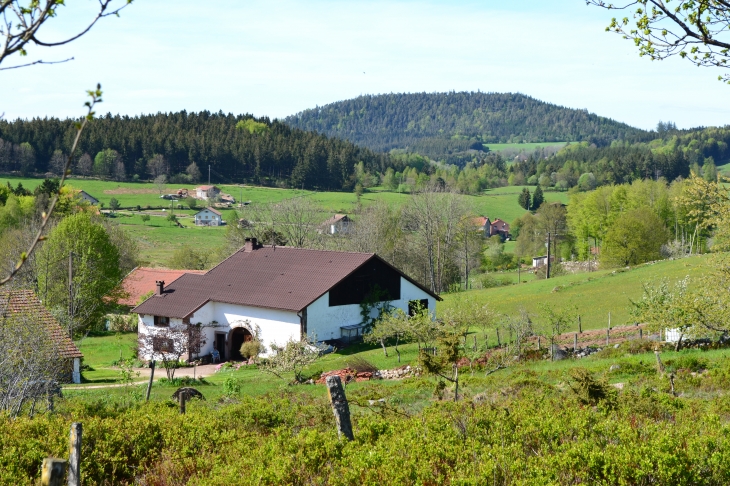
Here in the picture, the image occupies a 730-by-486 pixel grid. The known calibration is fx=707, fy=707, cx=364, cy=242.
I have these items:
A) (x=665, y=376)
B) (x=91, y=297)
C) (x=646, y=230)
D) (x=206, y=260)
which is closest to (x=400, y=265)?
(x=206, y=260)

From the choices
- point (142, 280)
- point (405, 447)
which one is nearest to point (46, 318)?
point (405, 447)

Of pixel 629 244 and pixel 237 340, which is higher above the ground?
pixel 629 244

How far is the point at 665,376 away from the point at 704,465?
10.2 m

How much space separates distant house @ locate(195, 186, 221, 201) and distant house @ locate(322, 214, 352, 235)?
47626 mm

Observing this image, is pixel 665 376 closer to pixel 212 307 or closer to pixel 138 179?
pixel 212 307

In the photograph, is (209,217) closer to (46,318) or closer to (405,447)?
(46,318)

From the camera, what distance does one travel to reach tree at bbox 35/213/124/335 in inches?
1836

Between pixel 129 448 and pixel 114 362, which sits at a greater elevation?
pixel 129 448

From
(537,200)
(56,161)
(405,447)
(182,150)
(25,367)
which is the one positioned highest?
(182,150)

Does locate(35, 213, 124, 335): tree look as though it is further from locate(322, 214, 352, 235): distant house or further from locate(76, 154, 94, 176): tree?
locate(76, 154, 94, 176): tree

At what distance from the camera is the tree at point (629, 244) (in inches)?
2958

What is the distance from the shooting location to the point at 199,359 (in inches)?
1561

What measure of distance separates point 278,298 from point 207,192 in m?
89.8

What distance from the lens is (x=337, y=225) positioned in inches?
3063
